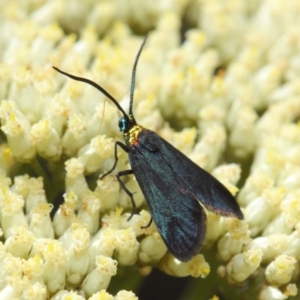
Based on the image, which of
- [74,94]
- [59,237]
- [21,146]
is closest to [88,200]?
[59,237]

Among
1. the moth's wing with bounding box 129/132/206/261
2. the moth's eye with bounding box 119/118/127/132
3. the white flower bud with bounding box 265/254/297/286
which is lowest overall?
the white flower bud with bounding box 265/254/297/286

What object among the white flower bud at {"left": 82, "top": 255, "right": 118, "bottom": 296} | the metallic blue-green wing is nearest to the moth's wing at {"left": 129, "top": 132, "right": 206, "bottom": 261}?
the metallic blue-green wing

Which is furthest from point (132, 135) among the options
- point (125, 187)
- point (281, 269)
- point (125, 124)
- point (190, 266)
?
point (281, 269)

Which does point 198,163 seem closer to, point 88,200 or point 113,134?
point 113,134

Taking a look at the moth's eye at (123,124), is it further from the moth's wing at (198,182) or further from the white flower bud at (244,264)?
the white flower bud at (244,264)

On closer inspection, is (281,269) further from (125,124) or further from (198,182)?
(125,124)

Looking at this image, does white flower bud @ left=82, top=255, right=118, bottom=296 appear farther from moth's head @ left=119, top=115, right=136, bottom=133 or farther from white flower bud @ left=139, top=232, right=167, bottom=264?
moth's head @ left=119, top=115, right=136, bottom=133

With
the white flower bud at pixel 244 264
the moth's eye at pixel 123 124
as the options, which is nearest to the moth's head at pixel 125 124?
the moth's eye at pixel 123 124
